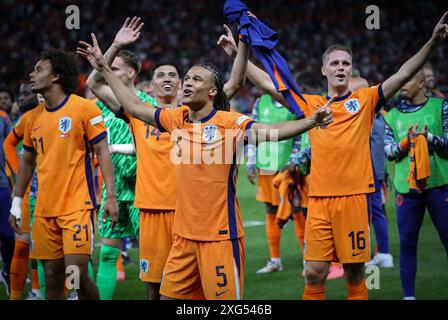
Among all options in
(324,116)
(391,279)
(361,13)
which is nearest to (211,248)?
(324,116)

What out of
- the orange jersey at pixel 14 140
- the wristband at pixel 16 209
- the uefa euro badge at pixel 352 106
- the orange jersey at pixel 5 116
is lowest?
the wristband at pixel 16 209

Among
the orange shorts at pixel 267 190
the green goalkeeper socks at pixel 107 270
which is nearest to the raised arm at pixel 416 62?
the green goalkeeper socks at pixel 107 270

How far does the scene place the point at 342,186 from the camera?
19.8 feet

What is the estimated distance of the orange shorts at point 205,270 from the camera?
5043 mm

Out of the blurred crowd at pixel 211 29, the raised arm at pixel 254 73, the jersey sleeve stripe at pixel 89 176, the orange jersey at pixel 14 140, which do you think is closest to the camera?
the raised arm at pixel 254 73

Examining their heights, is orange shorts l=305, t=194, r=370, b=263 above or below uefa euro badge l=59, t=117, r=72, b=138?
below

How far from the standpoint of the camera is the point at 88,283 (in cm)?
615

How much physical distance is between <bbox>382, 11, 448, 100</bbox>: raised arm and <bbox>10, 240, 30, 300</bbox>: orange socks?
148 inches

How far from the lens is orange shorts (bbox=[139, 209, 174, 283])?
19.7 ft

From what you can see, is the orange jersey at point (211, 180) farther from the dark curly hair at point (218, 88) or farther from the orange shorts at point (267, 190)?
the orange shorts at point (267, 190)

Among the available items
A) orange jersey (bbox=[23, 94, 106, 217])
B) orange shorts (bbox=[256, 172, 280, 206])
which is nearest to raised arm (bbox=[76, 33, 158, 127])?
orange jersey (bbox=[23, 94, 106, 217])

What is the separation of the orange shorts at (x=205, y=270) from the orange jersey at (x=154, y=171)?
0.80 metres

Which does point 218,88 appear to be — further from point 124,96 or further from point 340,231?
point 340,231

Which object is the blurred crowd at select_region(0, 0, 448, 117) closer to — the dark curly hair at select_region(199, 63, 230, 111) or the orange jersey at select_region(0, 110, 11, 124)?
the orange jersey at select_region(0, 110, 11, 124)
